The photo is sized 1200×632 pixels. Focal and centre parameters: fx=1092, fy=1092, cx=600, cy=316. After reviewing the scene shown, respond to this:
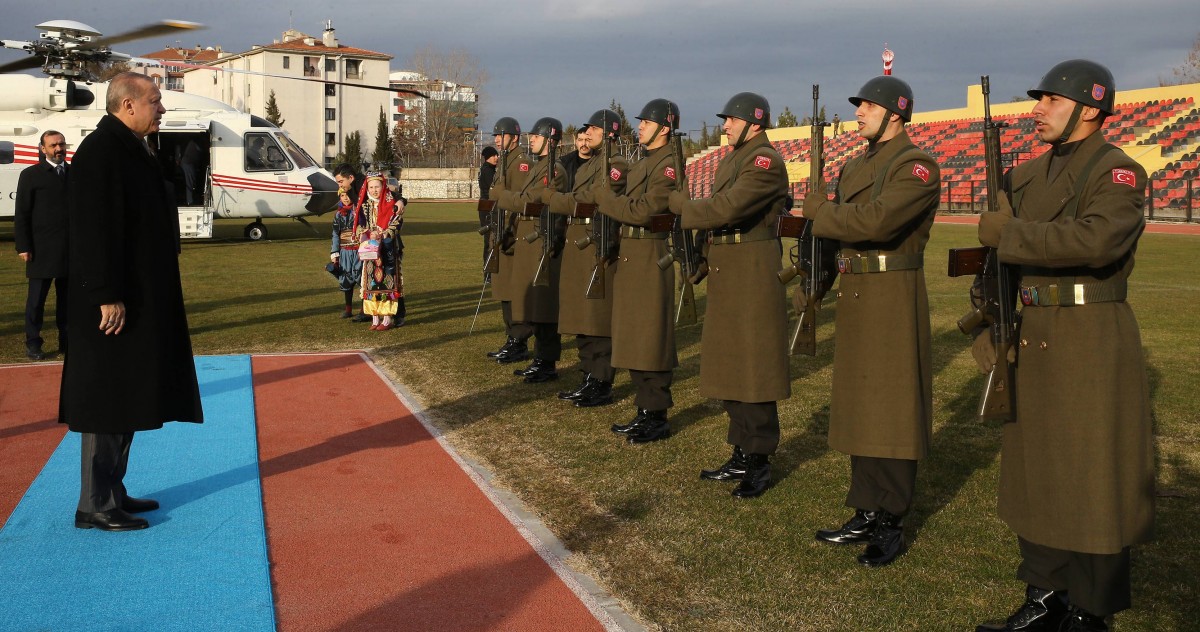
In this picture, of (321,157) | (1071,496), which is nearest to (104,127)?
(1071,496)

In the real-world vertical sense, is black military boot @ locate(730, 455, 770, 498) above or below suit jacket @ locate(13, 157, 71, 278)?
below


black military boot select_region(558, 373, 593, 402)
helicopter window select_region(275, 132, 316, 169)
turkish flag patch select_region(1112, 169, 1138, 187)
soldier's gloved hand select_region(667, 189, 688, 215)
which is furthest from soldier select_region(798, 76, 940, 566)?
helicopter window select_region(275, 132, 316, 169)

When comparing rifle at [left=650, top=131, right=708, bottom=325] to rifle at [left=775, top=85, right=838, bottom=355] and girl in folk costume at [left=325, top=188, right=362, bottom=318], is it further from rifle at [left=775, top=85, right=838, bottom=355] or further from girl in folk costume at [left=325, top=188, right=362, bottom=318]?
girl in folk costume at [left=325, top=188, right=362, bottom=318]

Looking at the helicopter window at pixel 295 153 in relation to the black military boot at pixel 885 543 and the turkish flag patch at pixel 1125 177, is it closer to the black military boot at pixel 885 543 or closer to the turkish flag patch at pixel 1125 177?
the black military boot at pixel 885 543

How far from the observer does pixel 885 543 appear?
4945 millimetres

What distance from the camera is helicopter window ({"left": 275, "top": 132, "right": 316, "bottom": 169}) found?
2644 cm

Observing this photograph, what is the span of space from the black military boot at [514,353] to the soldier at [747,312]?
430cm

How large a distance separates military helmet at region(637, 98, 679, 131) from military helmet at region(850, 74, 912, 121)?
218 centimetres

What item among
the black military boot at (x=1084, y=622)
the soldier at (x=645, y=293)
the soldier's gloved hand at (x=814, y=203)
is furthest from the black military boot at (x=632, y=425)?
the black military boot at (x=1084, y=622)

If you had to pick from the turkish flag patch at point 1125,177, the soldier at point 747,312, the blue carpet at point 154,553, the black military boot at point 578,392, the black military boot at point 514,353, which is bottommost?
the blue carpet at point 154,553

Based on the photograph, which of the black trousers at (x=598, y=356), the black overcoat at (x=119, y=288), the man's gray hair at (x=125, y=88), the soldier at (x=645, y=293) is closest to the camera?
the black overcoat at (x=119, y=288)

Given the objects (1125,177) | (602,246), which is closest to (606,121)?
(602,246)

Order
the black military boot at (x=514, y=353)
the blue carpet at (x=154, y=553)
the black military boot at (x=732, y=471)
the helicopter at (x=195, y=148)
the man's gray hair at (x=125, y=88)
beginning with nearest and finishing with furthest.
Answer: the blue carpet at (x=154, y=553), the man's gray hair at (x=125, y=88), the black military boot at (x=732, y=471), the black military boot at (x=514, y=353), the helicopter at (x=195, y=148)

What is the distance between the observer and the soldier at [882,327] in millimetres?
4883
